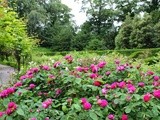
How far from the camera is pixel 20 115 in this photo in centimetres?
227

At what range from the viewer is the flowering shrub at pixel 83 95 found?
223cm

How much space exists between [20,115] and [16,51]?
9.96m

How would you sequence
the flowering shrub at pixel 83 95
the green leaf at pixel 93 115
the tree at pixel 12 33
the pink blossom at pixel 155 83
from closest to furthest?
the green leaf at pixel 93 115 < the flowering shrub at pixel 83 95 < the pink blossom at pixel 155 83 < the tree at pixel 12 33

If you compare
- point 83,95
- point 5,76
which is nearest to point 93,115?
point 83,95

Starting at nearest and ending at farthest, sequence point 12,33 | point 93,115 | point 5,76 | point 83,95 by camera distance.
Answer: point 93,115, point 83,95, point 12,33, point 5,76

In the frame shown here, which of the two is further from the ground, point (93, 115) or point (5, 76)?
point (93, 115)

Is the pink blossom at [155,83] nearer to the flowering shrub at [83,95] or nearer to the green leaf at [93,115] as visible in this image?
the flowering shrub at [83,95]

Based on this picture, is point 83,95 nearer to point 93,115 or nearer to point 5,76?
point 93,115

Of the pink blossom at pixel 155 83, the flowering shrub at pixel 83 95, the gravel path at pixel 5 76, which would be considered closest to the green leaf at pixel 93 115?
the flowering shrub at pixel 83 95

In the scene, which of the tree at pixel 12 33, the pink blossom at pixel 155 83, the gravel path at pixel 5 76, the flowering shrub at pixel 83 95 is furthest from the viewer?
the tree at pixel 12 33

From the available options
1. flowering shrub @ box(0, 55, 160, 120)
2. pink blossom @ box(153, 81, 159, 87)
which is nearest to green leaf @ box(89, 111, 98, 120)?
flowering shrub @ box(0, 55, 160, 120)

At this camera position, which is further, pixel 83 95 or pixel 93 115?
pixel 83 95

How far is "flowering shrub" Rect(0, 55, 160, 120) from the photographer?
223cm

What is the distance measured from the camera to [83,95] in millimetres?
2627
